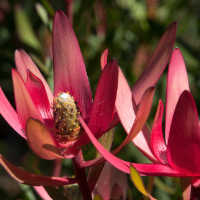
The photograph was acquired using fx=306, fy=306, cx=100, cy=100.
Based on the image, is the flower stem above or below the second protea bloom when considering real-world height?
below

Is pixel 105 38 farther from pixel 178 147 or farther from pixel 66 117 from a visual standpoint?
pixel 178 147

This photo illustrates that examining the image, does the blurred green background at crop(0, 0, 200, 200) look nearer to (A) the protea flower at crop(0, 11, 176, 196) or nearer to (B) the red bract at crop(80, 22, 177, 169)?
(A) the protea flower at crop(0, 11, 176, 196)

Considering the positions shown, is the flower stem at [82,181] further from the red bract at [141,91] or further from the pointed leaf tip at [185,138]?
the pointed leaf tip at [185,138]

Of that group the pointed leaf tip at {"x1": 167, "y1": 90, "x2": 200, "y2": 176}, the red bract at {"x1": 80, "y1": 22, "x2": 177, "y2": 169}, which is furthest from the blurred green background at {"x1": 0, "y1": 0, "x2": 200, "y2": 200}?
the pointed leaf tip at {"x1": 167, "y1": 90, "x2": 200, "y2": 176}

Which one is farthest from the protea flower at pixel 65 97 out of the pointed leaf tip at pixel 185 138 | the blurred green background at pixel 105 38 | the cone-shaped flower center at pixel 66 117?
the blurred green background at pixel 105 38

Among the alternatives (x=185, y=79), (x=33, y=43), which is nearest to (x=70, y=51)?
(x=185, y=79)

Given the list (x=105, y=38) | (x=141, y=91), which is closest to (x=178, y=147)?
(x=141, y=91)

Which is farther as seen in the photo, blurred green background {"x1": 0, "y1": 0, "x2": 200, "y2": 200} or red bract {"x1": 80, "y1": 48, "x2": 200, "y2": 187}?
blurred green background {"x1": 0, "y1": 0, "x2": 200, "y2": 200}

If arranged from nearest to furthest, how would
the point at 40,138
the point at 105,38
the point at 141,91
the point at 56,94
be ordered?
the point at 40,138 < the point at 141,91 < the point at 56,94 < the point at 105,38
